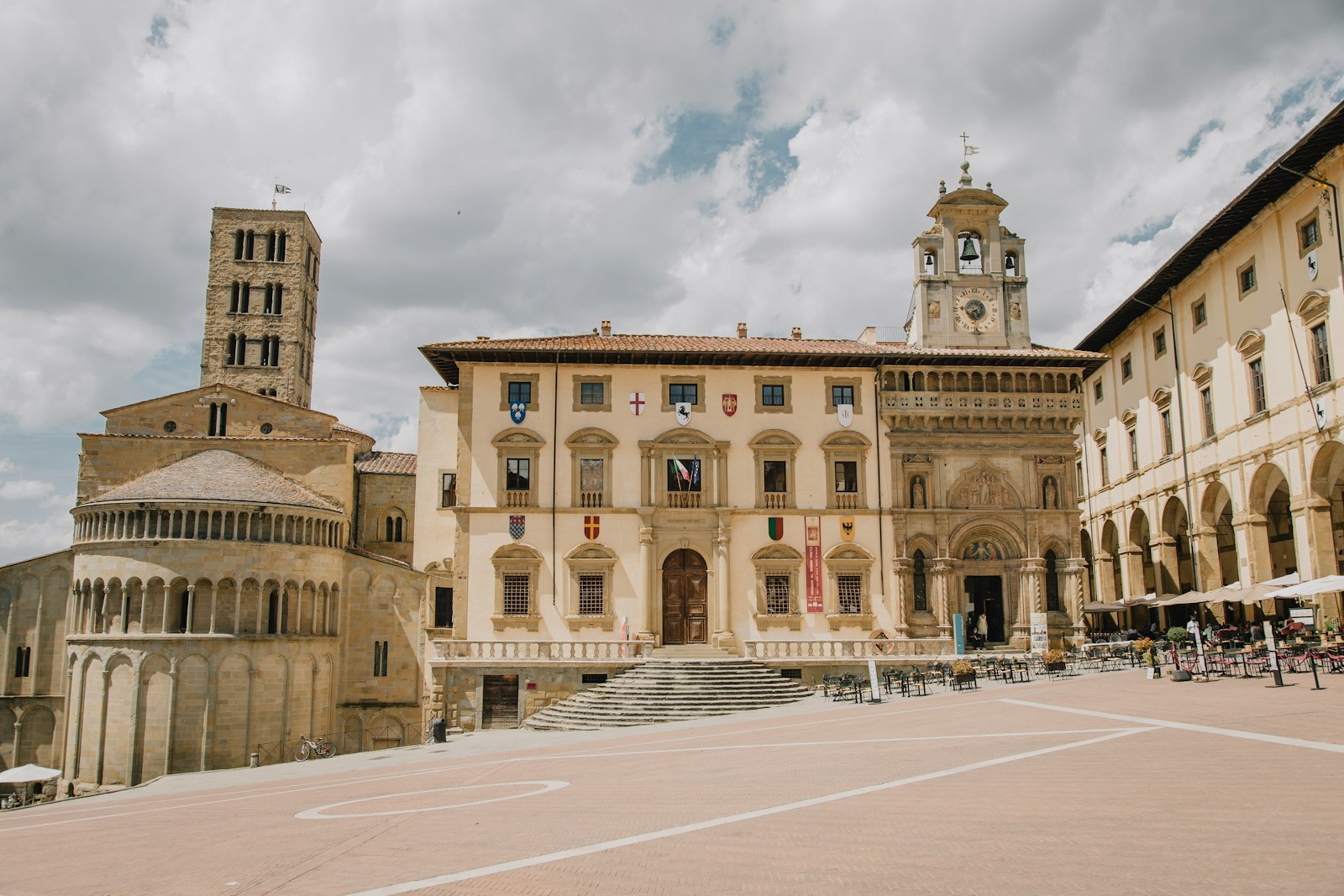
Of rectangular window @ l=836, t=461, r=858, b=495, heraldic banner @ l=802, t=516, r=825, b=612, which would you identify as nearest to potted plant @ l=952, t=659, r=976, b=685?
heraldic banner @ l=802, t=516, r=825, b=612

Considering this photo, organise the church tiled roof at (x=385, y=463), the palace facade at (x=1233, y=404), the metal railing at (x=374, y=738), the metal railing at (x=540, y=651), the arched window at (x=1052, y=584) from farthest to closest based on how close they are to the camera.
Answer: the church tiled roof at (x=385, y=463), the metal railing at (x=374, y=738), the arched window at (x=1052, y=584), the metal railing at (x=540, y=651), the palace facade at (x=1233, y=404)

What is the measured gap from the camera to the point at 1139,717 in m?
20.7

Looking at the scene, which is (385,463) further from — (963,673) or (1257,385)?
(1257,385)

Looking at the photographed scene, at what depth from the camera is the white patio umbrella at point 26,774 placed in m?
40.6

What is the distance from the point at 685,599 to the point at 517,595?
694cm

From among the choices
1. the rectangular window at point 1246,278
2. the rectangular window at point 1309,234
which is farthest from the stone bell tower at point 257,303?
the rectangular window at point 1309,234

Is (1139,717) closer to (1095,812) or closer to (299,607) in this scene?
(1095,812)

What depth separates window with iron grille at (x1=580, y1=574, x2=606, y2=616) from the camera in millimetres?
41094

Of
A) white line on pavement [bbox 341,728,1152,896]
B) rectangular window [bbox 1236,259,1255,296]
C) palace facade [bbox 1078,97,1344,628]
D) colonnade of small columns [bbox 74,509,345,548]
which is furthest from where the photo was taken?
colonnade of small columns [bbox 74,509,345,548]

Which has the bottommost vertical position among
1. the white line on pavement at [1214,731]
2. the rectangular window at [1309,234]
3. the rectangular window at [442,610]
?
the white line on pavement at [1214,731]

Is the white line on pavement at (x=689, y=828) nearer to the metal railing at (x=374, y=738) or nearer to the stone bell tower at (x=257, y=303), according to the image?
the metal railing at (x=374, y=738)

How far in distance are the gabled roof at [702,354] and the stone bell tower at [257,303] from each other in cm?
3853

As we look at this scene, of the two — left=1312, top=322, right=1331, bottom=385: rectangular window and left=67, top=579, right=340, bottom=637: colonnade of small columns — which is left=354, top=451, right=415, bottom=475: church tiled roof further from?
left=1312, top=322, right=1331, bottom=385: rectangular window

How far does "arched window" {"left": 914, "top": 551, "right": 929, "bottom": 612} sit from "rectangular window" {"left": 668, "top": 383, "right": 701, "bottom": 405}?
11474 mm
